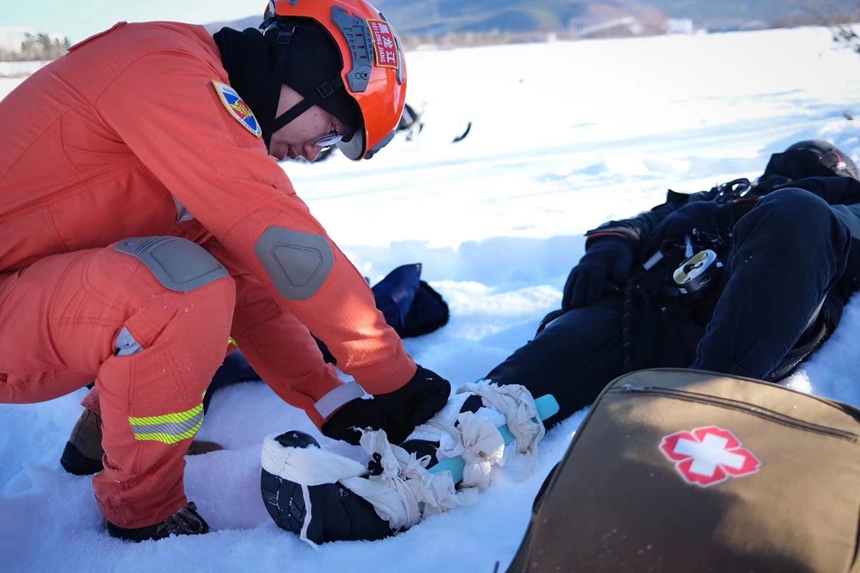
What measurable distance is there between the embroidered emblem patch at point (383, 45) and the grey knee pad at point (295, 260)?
57cm

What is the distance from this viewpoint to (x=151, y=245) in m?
1.39

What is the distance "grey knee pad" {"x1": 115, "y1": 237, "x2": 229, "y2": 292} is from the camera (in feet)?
4.39

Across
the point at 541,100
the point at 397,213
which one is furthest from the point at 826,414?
the point at 541,100

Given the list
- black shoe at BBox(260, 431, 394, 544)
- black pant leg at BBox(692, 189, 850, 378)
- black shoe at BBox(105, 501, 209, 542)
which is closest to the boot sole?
black shoe at BBox(105, 501, 209, 542)

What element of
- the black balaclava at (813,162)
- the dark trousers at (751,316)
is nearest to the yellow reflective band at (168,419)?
the dark trousers at (751,316)

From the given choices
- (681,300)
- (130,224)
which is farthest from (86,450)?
(681,300)

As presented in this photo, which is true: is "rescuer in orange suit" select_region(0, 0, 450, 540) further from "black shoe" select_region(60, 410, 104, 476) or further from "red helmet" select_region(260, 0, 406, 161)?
"black shoe" select_region(60, 410, 104, 476)

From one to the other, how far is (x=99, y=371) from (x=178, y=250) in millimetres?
288

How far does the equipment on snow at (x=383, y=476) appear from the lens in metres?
1.40

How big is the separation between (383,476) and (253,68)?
970 mm

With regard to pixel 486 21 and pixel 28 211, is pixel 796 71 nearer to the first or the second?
pixel 486 21

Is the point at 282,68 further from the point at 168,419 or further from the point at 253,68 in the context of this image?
the point at 168,419

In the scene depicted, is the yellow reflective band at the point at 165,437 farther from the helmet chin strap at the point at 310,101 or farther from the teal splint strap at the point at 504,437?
the helmet chin strap at the point at 310,101

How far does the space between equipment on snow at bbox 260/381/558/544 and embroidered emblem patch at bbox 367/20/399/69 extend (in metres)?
0.90
